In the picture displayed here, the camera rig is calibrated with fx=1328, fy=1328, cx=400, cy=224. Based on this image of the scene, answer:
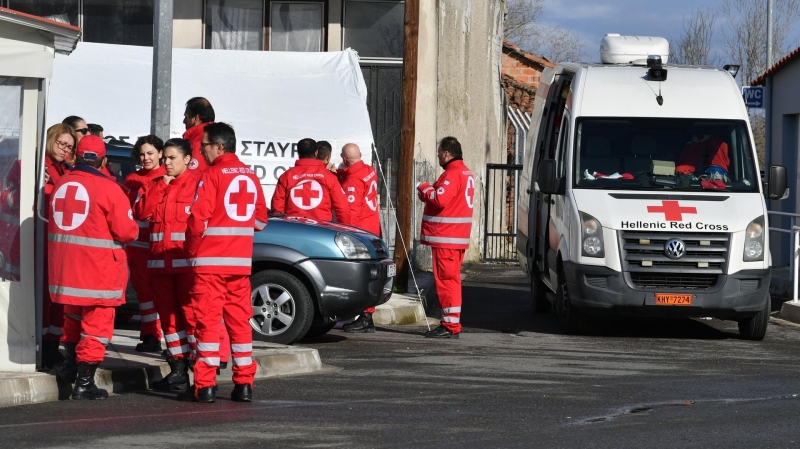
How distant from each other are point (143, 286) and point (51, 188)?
1.07 m

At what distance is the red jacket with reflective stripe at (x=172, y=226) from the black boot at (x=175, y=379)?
0.64m

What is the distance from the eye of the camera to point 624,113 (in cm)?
1339

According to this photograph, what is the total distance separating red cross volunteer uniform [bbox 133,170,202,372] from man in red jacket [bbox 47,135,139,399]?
0.53 metres

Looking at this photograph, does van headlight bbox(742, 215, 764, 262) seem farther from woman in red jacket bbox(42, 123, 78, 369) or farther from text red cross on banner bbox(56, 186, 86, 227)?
text red cross on banner bbox(56, 186, 86, 227)

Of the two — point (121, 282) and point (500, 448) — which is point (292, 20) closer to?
point (121, 282)

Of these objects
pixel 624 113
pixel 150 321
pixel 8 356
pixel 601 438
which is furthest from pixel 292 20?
pixel 601 438

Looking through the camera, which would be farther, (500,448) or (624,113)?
(624,113)

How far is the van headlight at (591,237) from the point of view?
12.6 m

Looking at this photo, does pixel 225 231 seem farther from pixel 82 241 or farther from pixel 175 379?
pixel 175 379

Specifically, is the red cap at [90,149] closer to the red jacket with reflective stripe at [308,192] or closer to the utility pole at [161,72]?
the utility pole at [161,72]

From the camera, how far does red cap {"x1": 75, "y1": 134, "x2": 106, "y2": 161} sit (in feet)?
28.1

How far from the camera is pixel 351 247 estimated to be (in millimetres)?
11719

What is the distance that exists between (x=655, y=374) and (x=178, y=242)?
378 centimetres

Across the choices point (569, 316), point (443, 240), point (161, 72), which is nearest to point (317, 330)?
point (443, 240)
